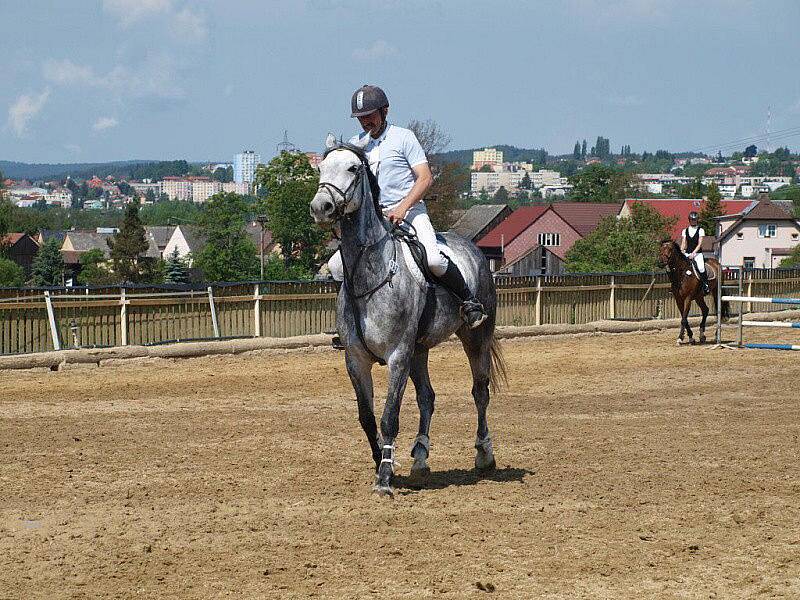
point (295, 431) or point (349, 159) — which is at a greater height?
point (349, 159)

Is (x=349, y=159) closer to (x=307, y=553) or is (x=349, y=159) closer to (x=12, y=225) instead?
(x=307, y=553)

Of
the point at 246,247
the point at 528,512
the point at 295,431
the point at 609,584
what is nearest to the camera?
the point at 609,584

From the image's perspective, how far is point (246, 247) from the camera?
88.6m

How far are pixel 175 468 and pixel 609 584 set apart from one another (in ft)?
16.6

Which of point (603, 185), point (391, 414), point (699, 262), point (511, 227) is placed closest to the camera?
point (391, 414)

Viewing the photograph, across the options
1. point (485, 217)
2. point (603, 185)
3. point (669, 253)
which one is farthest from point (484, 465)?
point (603, 185)

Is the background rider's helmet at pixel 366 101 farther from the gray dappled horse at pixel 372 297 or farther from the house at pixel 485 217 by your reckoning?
the house at pixel 485 217

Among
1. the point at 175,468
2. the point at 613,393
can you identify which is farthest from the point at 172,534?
the point at 613,393

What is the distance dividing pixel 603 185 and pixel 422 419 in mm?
150354

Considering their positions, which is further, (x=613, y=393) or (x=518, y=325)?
(x=518, y=325)

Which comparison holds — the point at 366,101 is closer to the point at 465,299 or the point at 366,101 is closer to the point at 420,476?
the point at 465,299

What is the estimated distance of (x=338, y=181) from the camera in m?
9.12

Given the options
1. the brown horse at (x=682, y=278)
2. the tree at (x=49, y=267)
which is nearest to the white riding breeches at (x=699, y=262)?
the brown horse at (x=682, y=278)

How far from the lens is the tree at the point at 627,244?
6372 centimetres
